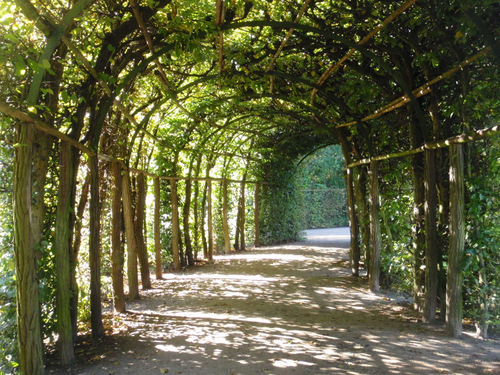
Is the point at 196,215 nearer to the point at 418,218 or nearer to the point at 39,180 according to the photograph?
the point at 418,218

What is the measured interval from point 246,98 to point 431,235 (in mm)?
4073

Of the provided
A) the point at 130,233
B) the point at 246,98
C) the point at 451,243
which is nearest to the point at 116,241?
the point at 130,233

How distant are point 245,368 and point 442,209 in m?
2.67

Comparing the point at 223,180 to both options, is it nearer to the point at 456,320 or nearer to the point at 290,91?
the point at 290,91

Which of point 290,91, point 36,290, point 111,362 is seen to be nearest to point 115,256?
point 111,362

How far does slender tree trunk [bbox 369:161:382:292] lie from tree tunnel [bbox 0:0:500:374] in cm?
3

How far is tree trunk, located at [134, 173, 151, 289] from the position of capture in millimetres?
6977

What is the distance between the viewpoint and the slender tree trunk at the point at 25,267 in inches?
115

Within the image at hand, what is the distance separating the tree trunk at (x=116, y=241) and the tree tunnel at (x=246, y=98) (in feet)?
0.06

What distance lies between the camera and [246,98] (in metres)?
7.33

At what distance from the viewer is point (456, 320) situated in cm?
393

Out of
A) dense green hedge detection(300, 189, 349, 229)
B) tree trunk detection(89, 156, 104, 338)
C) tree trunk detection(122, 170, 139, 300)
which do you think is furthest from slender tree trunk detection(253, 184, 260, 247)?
tree trunk detection(89, 156, 104, 338)

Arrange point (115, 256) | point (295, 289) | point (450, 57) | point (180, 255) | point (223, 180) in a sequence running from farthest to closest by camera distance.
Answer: point (223, 180) < point (180, 255) < point (295, 289) < point (115, 256) < point (450, 57)

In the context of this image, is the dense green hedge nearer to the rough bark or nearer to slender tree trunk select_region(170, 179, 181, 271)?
the rough bark
